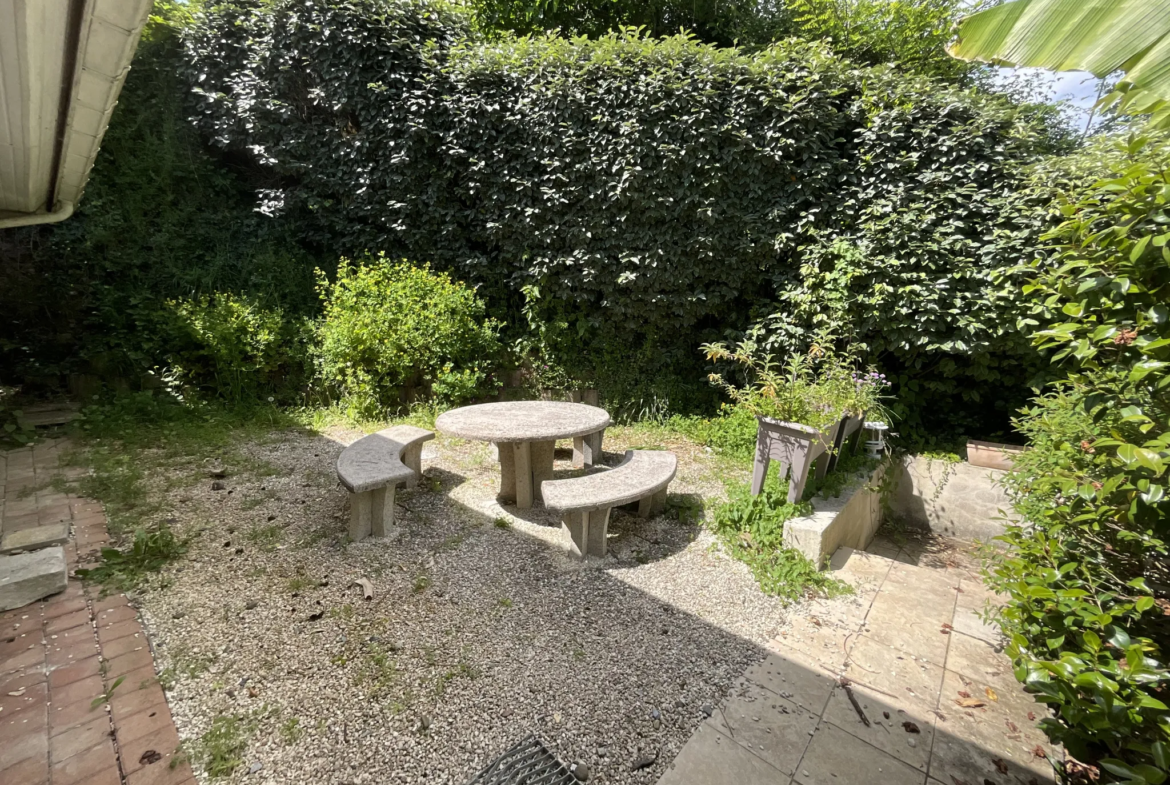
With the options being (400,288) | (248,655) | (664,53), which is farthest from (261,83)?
(248,655)

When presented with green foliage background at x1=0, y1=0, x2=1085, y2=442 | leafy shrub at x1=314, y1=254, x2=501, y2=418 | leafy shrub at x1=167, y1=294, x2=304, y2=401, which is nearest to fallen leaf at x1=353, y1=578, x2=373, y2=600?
leafy shrub at x1=314, y1=254, x2=501, y2=418

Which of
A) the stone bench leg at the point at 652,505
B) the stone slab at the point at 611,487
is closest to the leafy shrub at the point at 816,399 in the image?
the stone slab at the point at 611,487

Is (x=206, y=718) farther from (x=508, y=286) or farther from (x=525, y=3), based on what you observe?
(x=525, y=3)

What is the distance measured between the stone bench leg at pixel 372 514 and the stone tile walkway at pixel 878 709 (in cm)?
254

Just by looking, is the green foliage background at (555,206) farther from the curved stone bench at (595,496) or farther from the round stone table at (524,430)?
the curved stone bench at (595,496)

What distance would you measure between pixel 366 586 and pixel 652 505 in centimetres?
227

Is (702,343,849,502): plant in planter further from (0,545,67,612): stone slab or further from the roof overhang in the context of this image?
(0,545,67,612): stone slab

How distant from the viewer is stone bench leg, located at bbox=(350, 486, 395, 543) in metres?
3.33

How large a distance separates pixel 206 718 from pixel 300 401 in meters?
5.45

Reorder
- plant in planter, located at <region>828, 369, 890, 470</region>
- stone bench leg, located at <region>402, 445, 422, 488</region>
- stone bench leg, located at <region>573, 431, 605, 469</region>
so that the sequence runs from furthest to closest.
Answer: stone bench leg, located at <region>573, 431, 605, 469</region> → stone bench leg, located at <region>402, 445, 422, 488</region> → plant in planter, located at <region>828, 369, 890, 470</region>

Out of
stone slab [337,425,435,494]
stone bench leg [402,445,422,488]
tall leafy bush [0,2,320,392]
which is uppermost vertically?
tall leafy bush [0,2,320,392]

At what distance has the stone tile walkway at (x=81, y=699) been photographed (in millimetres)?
1706

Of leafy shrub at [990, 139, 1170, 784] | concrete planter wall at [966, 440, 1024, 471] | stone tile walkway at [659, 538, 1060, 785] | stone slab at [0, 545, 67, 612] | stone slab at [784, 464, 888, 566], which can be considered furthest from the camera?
concrete planter wall at [966, 440, 1024, 471]

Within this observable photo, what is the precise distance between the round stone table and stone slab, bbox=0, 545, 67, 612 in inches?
90.7
